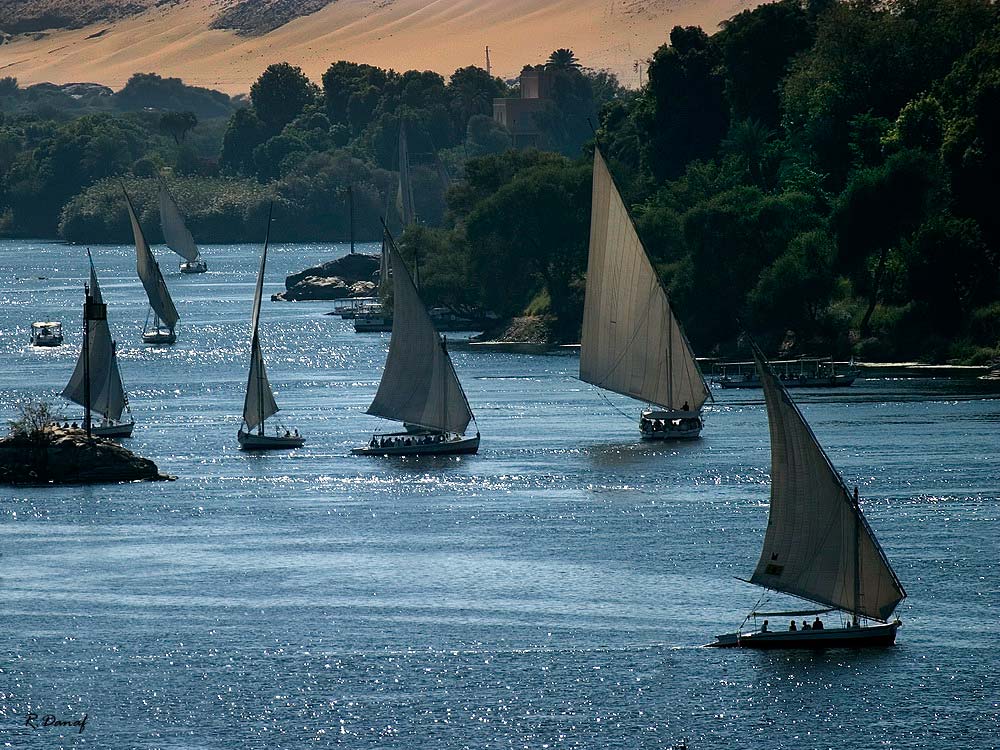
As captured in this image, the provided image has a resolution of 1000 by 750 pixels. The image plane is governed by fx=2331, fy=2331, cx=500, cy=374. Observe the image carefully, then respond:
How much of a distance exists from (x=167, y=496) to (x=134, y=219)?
3098 inches

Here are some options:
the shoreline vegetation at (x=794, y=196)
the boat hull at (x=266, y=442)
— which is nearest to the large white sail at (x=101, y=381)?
the boat hull at (x=266, y=442)

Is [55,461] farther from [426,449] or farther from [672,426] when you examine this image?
[672,426]

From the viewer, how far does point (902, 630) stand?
65000 millimetres

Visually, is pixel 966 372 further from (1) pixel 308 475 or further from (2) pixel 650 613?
(2) pixel 650 613

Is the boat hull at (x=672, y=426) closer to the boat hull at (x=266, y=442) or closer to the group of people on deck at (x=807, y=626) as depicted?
the boat hull at (x=266, y=442)

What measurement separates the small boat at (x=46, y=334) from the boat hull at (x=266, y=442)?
63436 millimetres

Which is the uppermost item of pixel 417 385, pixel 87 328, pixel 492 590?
pixel 87 328

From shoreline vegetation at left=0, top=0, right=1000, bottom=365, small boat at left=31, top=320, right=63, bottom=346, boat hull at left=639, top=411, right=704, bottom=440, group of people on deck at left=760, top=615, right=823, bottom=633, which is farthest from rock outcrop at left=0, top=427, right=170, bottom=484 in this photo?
small boat at left=31, top=320, right=63, bottom=346

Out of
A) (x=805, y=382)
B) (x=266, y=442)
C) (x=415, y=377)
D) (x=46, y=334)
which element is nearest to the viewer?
(x=415, y=377)

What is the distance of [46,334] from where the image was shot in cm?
16825

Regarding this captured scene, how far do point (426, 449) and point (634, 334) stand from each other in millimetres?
11007

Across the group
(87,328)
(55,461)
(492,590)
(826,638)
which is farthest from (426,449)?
(826,638)

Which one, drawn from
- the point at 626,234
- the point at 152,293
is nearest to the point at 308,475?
→ the point at 626,234

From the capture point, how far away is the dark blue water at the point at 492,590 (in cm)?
5822
